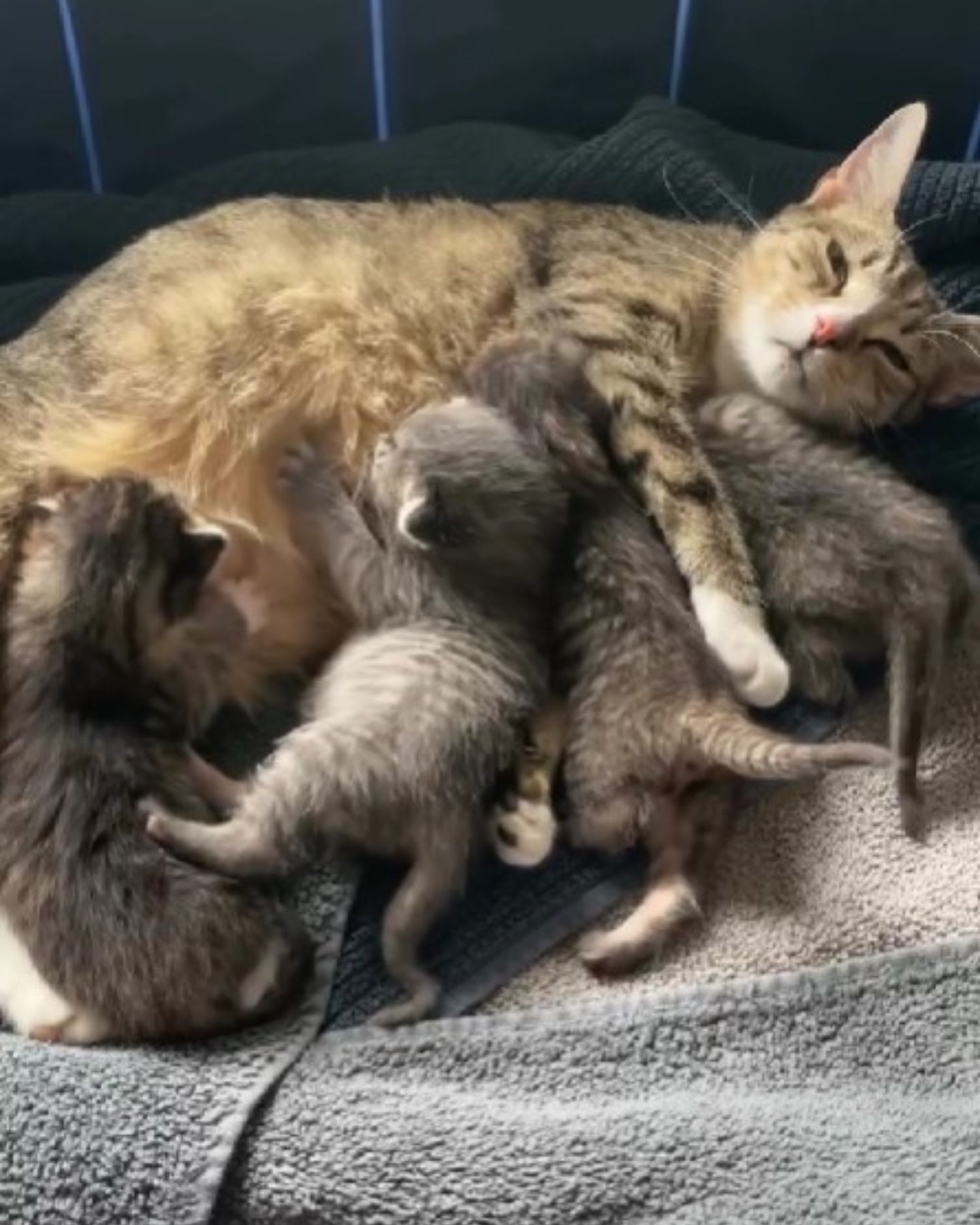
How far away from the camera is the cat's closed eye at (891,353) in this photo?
1811mm

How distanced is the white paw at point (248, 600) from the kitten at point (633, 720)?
284mm

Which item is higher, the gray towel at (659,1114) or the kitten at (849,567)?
the kitten at (849,567)

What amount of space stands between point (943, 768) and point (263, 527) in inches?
27.4

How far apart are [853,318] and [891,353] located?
7 centimetres

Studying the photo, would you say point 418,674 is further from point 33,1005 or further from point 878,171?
point 878,171

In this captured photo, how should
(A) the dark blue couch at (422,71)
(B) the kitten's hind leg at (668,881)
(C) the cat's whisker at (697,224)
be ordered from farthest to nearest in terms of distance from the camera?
1. (A) the dark blue couch at (422,71)
2. (C) the cat's whisker at (697,224)
3. (B) the kitten's hind leg at (668,881)

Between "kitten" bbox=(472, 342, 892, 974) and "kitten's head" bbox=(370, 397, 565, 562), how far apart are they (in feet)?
0.12

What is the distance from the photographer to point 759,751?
4.75 feet

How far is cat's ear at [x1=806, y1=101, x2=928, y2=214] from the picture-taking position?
6.10 ft

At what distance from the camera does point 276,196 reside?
6.31 feet

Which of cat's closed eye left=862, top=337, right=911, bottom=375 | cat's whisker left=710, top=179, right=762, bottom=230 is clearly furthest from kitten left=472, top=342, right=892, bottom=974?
cat's whisker left=710, top=179, right=762, bottom=230

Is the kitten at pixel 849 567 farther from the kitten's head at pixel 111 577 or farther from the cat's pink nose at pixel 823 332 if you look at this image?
the kitten's head at pixel 111 577

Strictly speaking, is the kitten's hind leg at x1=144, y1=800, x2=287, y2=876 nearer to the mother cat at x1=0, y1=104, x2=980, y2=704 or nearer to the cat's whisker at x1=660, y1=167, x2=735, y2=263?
the mother cat at x1=0, y1=104, x2=980, y2=704

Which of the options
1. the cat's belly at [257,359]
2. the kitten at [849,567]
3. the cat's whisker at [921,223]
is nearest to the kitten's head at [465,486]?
the cat's belly at [257,359]
